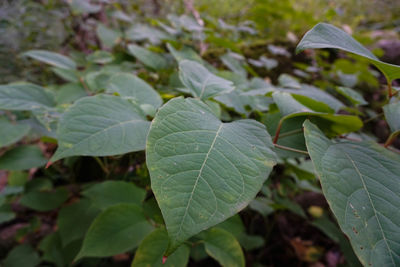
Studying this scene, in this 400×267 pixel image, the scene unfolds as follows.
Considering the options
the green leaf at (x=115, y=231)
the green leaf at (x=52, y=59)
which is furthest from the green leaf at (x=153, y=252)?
the green leaf at (x=52, y=59)

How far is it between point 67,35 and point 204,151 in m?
2.45

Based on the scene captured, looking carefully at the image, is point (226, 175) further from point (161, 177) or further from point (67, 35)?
point (67, 35)

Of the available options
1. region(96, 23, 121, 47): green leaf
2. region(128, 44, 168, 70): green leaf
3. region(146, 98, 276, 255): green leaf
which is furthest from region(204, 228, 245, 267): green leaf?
region(96, 23, 121, 47): green leaf

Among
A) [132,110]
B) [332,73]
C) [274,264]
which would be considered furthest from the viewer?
[332,73]

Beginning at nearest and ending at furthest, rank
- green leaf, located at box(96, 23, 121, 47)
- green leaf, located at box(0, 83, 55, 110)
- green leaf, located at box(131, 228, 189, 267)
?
1. green leaf, located at box(131, 228, 189, 267)
2. green leaf, located at box(0, 83, 55, 110)
3. green leaf, located at box(96, 23, 121, 47)

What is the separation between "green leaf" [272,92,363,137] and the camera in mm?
472

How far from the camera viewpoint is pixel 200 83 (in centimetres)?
58

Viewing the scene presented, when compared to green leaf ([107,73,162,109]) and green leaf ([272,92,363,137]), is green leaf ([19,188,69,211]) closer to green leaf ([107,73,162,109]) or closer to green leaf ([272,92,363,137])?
green leaf ([107,73,162,109])

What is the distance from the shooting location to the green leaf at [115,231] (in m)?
0.60

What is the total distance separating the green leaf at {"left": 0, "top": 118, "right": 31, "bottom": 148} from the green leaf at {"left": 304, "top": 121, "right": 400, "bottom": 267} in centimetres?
84

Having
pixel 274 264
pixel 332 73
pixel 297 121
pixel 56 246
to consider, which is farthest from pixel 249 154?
pixel 332 73

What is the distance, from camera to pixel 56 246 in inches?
37.7

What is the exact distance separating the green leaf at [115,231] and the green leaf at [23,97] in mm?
390

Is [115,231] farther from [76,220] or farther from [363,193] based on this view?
[363,193]
